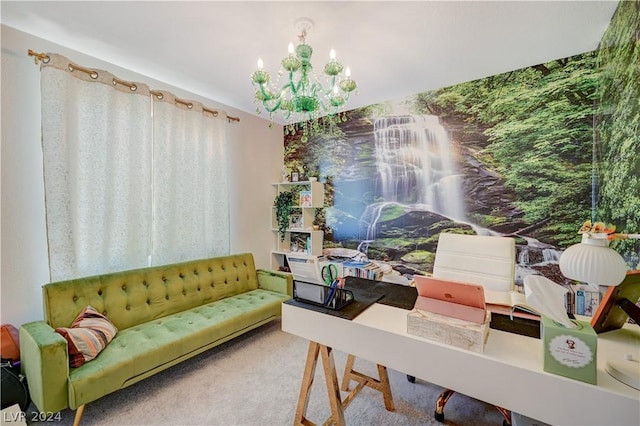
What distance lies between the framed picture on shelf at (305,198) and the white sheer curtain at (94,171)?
5.89ft

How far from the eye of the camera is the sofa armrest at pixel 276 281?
307 cm

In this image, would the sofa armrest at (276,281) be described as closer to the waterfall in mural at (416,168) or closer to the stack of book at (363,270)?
the stack of book at (363,270)

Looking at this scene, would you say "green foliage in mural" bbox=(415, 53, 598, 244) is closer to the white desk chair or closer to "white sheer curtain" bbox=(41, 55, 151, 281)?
the white desk chair

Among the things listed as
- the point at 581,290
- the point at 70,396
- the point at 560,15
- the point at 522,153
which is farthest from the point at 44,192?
the point at 581,290

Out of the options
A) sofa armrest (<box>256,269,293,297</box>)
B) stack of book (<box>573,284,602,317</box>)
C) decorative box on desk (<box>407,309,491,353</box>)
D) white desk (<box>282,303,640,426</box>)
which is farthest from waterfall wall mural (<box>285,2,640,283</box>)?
decorative box on desk (<box>407,309,491,353</box>)

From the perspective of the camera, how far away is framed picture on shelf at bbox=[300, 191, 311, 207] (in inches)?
142

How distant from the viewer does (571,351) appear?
756 mm

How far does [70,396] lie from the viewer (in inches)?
58.9

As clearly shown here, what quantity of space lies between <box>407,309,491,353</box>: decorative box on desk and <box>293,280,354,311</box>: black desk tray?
0.36 metres

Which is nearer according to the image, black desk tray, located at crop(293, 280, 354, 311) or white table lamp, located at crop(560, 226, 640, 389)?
white table lamp, located at crop(560, 226, 640, 389)

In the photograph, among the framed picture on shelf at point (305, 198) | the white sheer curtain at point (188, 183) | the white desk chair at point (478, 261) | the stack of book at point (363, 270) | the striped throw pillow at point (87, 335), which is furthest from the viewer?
the framed picture on shelf at point (305, 198)

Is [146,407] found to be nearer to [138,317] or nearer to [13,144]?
[138,317]

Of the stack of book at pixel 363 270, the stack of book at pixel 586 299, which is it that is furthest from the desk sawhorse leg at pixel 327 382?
the stack of book at pixel 586 299

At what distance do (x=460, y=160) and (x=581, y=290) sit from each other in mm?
1492
